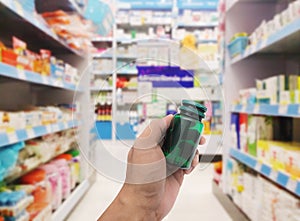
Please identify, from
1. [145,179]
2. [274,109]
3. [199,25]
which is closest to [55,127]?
[274,109]

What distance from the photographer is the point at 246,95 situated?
2068mm

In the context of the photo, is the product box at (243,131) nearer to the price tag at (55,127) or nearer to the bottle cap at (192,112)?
the price tag at (55,127)

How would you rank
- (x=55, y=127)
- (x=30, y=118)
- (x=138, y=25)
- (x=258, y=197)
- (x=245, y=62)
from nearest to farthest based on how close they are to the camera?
1. (x=30, y=118)
2. (x=258, y=197)
3. (x=55, y=127)
4. (x=245, y=62)
5. (x=138, y=25)

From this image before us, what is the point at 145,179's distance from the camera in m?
0.60

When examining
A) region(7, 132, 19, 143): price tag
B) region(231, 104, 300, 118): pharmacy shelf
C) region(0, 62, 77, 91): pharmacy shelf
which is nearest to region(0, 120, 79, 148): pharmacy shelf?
region(7, 132, 19, 143): price tag

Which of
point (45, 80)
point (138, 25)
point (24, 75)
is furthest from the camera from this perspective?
point (138, 25)

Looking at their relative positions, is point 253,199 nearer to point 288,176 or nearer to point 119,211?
point 288,176

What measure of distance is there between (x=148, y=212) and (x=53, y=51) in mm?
2187

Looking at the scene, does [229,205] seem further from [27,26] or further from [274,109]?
[27,26]

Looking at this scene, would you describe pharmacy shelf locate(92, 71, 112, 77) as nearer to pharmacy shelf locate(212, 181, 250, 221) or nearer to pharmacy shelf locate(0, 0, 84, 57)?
pharmacy shelf locate(0, 0, 84, 57)

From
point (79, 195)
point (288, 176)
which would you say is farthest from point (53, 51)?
point (288, 176)

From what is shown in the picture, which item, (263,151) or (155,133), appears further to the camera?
(263,151)

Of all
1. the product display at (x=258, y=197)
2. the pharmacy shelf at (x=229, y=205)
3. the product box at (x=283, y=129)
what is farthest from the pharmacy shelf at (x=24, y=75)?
the pharmacy shelf at (x=229, y=205)

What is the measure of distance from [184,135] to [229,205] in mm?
1760
